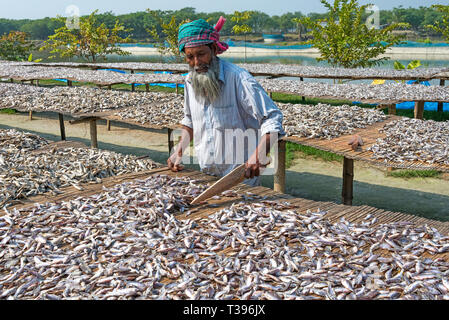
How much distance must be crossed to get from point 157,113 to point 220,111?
4.34 meters

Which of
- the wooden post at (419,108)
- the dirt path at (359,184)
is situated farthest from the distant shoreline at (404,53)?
the dirt path at (359,184)

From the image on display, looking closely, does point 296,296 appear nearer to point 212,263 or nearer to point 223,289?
point 223,289

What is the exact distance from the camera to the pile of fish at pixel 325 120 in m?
5.70

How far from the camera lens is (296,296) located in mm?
1883

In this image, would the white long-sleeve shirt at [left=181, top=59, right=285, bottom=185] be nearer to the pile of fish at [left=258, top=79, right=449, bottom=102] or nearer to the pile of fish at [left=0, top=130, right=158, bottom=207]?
the pile of fish at [left=0, top=130, right=158, bottom=207]

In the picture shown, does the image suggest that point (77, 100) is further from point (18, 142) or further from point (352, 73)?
point (352, 73)

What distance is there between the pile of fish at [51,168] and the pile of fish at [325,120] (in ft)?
8.59

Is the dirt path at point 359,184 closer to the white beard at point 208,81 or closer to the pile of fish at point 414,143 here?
the pile of fish at point 414,143

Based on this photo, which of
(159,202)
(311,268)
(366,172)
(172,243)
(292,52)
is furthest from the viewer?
(292,52)

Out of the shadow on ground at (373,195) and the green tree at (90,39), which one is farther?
the green tree at (90,39)

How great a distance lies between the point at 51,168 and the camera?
374 centimetres

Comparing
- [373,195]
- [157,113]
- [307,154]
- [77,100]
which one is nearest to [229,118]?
[373,195]

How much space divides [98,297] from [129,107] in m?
6.66
